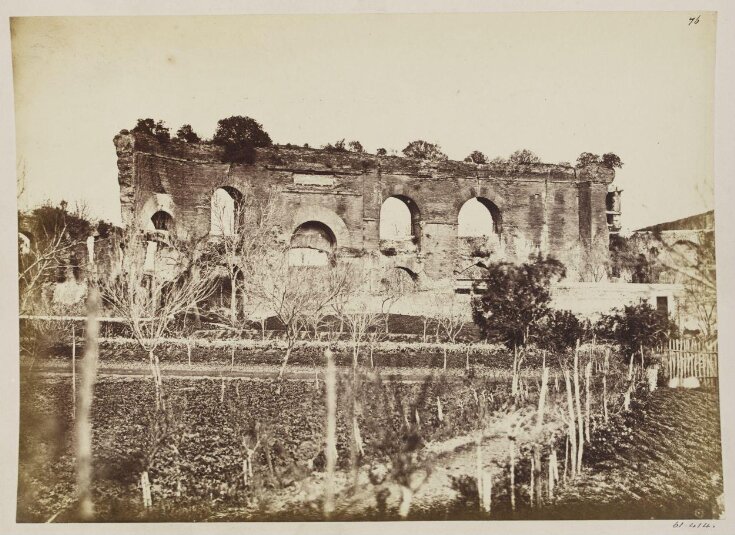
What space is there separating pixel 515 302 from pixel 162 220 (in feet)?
16.6

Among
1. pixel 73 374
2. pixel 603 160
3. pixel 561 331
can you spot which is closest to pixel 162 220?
pixel 73 374

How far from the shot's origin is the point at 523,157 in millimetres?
7371

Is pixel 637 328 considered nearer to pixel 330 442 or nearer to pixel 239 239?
pixel 330 442

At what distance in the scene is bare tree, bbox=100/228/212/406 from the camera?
702 centimetres

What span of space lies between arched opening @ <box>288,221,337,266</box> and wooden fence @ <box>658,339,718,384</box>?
5.08 metres

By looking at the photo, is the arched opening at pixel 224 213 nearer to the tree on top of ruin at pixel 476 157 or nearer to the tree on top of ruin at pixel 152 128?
the tree on top of ruin at pixel 152 128

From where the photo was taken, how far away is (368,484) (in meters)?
6.13

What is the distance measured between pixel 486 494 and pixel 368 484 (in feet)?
4.12

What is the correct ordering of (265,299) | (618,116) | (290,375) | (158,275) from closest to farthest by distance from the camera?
1. (618,116)
2. (290,375)
3. (158,275)
4. (265,299)

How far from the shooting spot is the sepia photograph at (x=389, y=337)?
613cm

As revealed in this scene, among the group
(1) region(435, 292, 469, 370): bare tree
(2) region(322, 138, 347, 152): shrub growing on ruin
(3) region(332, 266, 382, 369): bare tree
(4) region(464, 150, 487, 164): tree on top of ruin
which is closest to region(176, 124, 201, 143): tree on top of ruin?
(2) region(322, 138, 347, 152): shrub growing on ruin

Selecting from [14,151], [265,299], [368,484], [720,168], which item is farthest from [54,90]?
[720,168]

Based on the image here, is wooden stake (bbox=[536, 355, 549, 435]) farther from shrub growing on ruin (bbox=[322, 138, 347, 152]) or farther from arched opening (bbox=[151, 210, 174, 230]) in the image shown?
arched opening (bbox=[151, 210, 174, 230])

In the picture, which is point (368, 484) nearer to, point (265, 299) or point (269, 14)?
point (265, 299)
